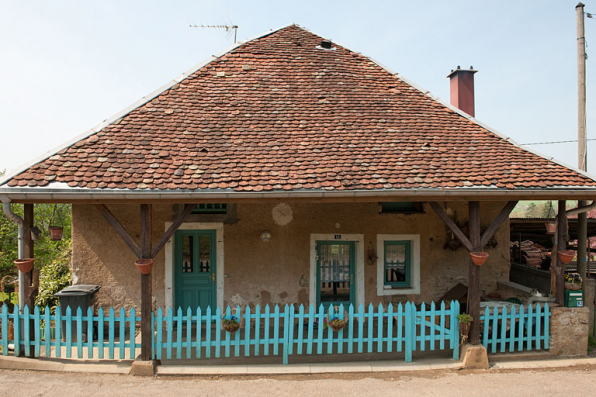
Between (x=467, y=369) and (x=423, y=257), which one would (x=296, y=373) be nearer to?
(x=467, y=369)

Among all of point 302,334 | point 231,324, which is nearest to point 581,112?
point 302,334

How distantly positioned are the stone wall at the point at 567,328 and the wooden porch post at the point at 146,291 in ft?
21.3

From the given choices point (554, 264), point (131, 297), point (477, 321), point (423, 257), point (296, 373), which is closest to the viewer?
point (296, 373)

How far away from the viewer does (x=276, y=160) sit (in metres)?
6.41

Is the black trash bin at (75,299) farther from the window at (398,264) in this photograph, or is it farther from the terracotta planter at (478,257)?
the terracotta planter at (478,257)

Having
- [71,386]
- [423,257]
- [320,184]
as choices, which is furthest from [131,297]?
[423,257]

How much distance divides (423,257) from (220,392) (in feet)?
16.0

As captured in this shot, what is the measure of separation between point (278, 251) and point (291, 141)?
2.23 meters

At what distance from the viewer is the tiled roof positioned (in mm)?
5926

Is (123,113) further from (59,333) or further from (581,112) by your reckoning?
(581,112)

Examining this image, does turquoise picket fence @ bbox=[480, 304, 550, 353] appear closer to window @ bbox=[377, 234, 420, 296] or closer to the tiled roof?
window @ bbox=[377, 234, 420, 296]

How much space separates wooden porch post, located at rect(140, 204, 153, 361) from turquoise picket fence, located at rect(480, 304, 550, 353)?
524cm

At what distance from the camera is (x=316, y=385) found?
5.48 meters

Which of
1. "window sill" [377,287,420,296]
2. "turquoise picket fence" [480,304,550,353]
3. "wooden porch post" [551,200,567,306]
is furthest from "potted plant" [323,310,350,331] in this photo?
"wooden porch post" [551,200,567,306]
